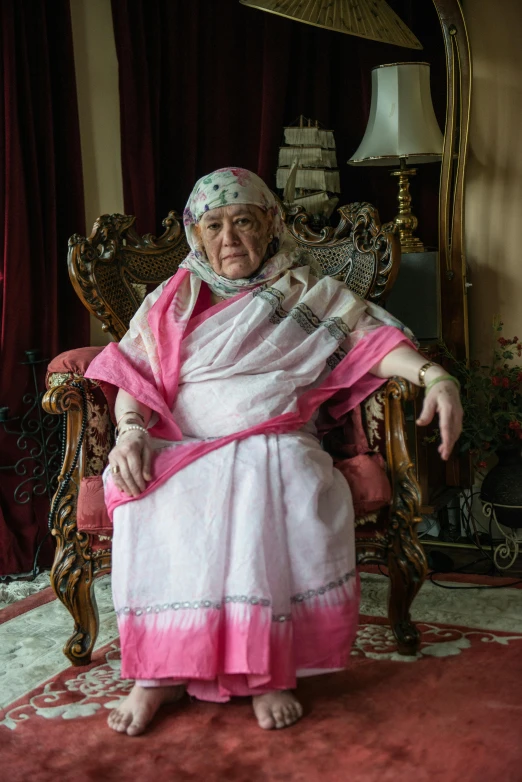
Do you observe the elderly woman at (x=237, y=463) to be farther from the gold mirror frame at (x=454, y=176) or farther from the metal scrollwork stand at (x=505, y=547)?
the metal scrollwork stand at (x=505, y=547)

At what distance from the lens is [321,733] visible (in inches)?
67.3

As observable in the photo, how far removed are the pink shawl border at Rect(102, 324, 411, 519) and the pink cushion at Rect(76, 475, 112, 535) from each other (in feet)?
0.24

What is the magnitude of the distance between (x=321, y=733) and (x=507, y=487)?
1323 millimetres

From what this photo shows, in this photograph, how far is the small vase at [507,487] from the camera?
2771 mm

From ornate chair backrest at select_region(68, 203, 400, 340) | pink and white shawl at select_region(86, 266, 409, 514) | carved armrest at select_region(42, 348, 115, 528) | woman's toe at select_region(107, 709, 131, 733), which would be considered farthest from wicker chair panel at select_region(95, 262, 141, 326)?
woman's toe at select_region(107, 709, 131, 733)

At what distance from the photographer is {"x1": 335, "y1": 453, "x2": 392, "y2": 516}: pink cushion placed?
78.9 inches

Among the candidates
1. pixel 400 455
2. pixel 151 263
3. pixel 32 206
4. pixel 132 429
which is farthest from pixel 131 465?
pixel 32 206

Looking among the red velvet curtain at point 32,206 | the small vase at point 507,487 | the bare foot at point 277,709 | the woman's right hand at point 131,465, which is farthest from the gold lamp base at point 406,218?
the bare foot at point 277,709

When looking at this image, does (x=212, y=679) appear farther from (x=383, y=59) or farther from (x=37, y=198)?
(x=383, y=59)

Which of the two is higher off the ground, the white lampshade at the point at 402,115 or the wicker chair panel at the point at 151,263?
the white lampshade at the point at 402,115

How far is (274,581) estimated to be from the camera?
5.79ft

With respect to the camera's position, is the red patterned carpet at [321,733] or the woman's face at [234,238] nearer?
the red patterned carpet at [321,733]

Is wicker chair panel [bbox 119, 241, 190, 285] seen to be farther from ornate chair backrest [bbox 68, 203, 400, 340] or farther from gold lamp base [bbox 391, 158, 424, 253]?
gold lamp base [bbox 391, 158, 424, 253]

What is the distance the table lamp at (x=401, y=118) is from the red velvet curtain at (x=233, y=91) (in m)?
0.29
